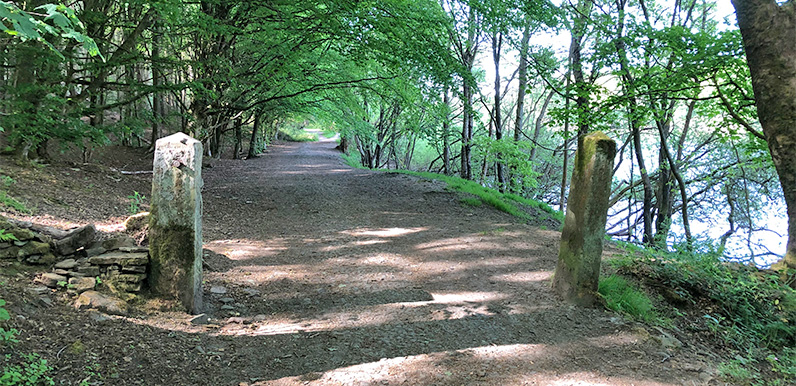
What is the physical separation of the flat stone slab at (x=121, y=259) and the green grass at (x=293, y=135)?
39928 millimetres

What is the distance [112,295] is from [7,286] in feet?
2.27

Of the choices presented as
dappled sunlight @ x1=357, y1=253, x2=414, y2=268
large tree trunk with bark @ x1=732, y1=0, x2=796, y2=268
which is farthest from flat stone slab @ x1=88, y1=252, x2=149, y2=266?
large tree trunk with bark @ x1=732, y1=0, x2=796, y2=268

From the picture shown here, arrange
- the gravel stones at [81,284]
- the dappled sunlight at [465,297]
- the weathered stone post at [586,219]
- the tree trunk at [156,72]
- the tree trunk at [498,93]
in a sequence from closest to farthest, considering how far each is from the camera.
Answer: the gravel stones at [81,284]
the weathered stone post at [586,219]
the dappled sunlight at [465,297]
the tree trunk at [156,72]
the tree trunk at [498,93]

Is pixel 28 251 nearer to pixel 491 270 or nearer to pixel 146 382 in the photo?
pixel 146 382

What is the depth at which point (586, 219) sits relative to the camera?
423 cm

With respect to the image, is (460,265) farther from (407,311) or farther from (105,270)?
(105,270)

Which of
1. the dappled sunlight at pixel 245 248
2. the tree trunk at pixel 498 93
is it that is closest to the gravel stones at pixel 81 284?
the dappled sunlight at pixel 245 248

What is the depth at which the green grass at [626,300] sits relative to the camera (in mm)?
4234

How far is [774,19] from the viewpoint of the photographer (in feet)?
16.0

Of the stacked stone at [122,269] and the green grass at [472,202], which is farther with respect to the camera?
the green grass at [472,202]

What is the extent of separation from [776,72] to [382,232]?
600 centimetres

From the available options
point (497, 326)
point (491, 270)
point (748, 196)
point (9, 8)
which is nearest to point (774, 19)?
point (491, 270)

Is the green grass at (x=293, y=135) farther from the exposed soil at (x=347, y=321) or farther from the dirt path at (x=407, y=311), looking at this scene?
the exposed soil at (x=347, y=321)

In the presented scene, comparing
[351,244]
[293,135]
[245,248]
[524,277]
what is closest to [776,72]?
[524,277]
